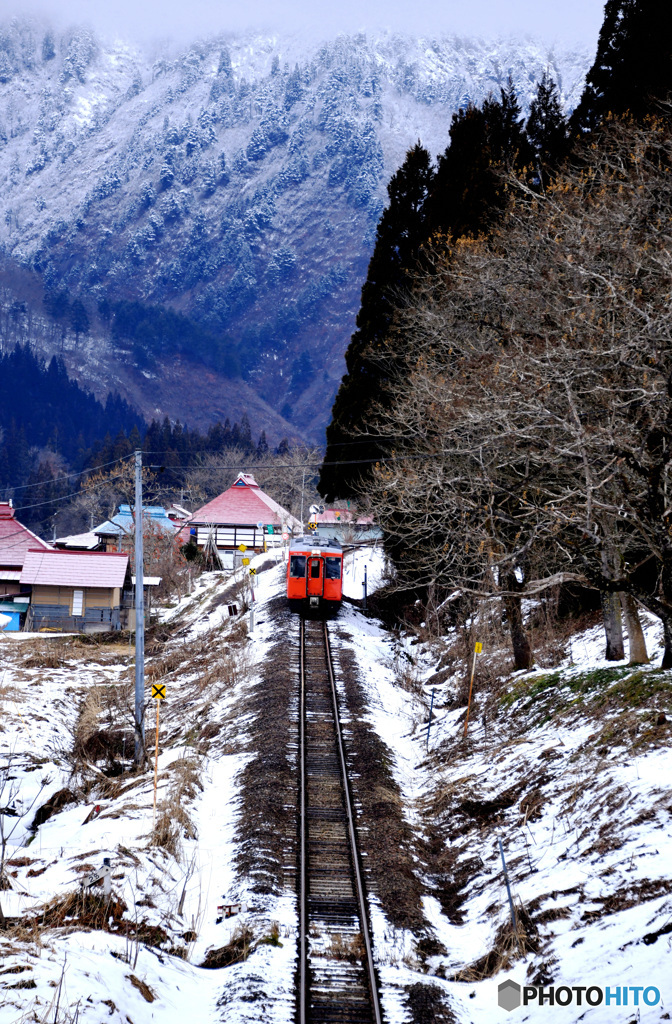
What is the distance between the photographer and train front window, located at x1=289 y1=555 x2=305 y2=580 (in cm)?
2942

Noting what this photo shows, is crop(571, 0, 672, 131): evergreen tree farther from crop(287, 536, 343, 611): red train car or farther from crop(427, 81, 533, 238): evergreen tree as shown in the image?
crop(287, 536, 343, 611): red train car

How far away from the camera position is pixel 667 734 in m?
11.6

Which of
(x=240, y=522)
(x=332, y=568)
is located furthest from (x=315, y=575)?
(x=240, y=522)

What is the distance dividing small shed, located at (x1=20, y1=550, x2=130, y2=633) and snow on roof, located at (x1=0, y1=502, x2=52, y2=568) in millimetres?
6838

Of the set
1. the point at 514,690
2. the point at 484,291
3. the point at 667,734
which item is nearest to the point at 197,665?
the point at 514,690

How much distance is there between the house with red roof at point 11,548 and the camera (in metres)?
51.7

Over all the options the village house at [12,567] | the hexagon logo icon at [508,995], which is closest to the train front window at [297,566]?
the hexagon logo icon at [508,995]

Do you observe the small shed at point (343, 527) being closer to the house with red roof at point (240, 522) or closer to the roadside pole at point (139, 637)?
the house with red roof at point (240, 522)

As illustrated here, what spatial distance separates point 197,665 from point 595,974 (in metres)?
22.3

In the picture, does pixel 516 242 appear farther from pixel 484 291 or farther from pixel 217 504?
pixel 217 504

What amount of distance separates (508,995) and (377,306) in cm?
2627

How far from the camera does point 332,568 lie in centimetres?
2936

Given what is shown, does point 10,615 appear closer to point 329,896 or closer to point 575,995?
point 329,896

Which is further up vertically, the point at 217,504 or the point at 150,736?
the point at 217,504
